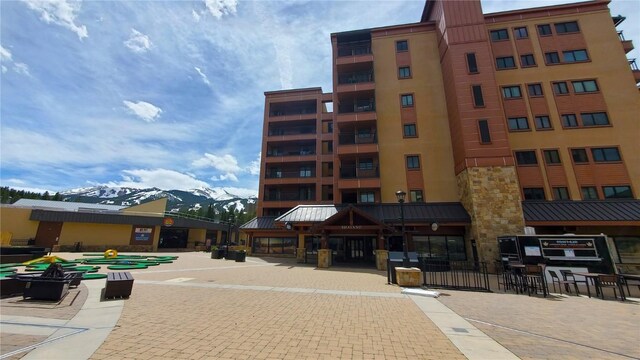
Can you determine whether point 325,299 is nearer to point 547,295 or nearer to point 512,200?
point 547,295

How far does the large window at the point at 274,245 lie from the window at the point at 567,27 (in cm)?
3795

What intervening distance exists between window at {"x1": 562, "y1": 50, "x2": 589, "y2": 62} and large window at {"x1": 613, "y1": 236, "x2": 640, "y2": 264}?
56.7ft

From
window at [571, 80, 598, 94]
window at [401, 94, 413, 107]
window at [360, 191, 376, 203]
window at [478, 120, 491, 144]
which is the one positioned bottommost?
window at [360, 191, 376, 203]

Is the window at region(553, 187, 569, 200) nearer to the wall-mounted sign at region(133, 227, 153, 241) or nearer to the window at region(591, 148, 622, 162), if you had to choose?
the window at region(591, 148, 622, 162)

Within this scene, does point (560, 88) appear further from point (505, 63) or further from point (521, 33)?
point (521, 33)

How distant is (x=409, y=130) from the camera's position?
87.9ft

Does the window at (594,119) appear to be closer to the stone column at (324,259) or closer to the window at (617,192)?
the window at (617,192)

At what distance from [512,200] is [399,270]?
15092 mm

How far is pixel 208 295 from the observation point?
8820 mm

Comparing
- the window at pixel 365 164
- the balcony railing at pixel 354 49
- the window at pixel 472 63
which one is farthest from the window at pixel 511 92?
the balcony railing at pixel 354 49

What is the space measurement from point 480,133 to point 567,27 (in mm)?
16118

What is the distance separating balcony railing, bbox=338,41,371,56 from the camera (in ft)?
99.8

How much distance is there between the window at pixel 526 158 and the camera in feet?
Result: 74.9

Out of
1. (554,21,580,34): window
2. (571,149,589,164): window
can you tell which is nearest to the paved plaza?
(571,149,589,164): window
